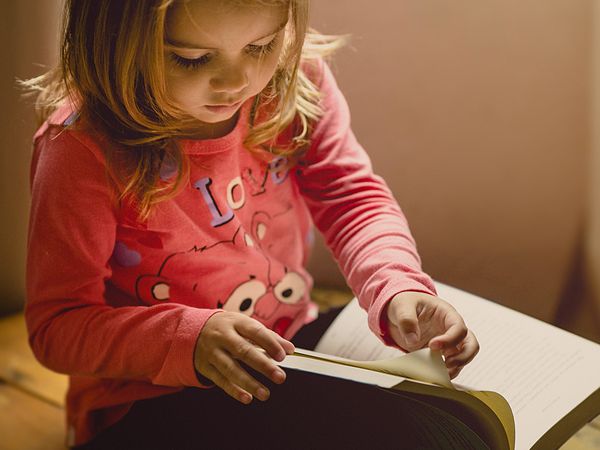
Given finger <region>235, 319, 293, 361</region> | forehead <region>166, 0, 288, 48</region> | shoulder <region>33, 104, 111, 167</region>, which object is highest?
forehead <region>166, 0, 288, 48</region>

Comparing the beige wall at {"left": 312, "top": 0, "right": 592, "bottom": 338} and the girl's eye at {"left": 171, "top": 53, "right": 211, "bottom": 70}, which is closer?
the girl's eye at {"left": 171, "top": 53, "right": 211, "bottom": 70}

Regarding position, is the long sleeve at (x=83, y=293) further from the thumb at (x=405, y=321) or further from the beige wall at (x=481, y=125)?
the beige wall at (x=481, y=125)

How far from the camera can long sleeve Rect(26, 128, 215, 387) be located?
2.01ft

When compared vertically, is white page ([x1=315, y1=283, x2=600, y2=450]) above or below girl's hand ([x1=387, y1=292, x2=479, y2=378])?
below

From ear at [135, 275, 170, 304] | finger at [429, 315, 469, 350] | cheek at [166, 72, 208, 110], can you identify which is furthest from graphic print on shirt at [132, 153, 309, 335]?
finger at [429, 315, 469, 350]

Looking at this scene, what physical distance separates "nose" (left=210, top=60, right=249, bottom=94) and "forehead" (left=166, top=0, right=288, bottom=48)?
0.07 ft

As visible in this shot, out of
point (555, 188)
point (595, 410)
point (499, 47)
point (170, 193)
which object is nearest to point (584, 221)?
point (555, 188)

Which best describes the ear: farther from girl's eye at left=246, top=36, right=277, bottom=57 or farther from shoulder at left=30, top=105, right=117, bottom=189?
girl's eye at left=246, top=36, right=277, bottom=57

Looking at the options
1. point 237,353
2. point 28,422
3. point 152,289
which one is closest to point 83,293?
point 152,289

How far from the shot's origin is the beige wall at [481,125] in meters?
0.84

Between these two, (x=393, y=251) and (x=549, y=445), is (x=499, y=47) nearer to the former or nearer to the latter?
(x=393, y=251)

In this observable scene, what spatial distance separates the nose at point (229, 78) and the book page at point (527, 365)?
0.25m

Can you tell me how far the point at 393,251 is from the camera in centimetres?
68

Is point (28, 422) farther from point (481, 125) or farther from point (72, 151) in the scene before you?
point (481, 125)
